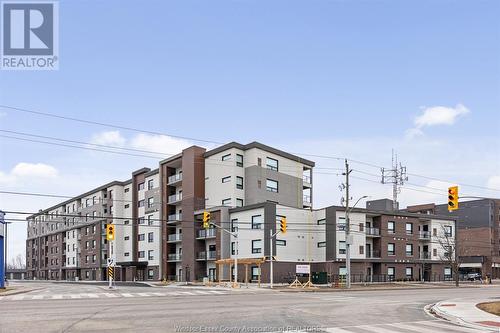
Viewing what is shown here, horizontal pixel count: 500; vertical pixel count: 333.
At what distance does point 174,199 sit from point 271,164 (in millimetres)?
15726

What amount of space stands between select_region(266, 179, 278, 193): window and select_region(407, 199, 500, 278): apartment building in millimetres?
50139

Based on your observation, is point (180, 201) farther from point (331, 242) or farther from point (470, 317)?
point (470, 317)

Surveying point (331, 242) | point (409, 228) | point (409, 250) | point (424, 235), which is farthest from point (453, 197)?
point (424, 235)

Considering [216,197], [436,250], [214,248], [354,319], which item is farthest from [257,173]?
[354,319]

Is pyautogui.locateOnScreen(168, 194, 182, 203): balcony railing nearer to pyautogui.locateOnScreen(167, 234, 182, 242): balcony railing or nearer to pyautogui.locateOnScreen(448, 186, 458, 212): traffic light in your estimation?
pyautogui.locateOnScreen(167, 234, 182, 242): balcony railing

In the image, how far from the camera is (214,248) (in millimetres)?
70625

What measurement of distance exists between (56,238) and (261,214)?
73.8 meters

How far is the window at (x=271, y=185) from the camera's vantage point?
72444 mm

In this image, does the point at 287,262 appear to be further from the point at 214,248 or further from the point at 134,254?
the point at 134,254

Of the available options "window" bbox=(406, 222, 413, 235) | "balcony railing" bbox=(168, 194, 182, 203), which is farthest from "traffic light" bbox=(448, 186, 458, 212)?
"balcony railing" bbox=(168, 194, 182, 203)

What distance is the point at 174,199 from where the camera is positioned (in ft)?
260

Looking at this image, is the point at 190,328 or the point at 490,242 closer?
the point at 190,328

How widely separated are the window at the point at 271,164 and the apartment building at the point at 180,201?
149mm

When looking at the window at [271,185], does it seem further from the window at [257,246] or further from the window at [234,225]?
the window at [257,246]
